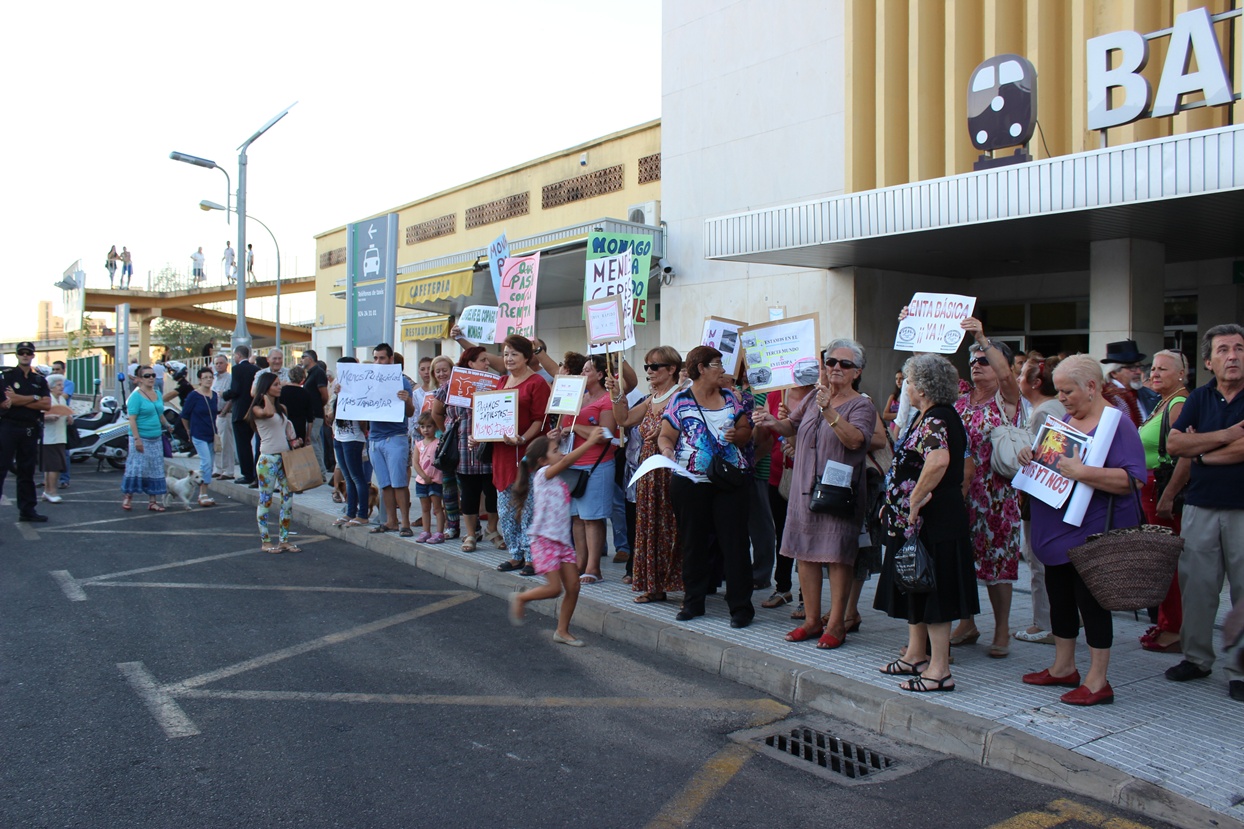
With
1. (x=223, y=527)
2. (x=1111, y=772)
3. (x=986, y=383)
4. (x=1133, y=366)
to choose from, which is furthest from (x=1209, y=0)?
(x=223, y=527)

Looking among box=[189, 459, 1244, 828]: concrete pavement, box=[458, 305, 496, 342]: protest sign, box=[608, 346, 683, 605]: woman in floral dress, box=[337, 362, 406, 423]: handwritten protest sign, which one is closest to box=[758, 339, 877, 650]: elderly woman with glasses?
box=[189, 459, 1244, 828]: concrete pavement

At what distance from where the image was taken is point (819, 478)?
228 inches

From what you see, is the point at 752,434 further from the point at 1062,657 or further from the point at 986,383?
the point at 1062,657

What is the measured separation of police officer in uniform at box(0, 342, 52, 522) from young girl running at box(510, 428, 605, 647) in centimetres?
763

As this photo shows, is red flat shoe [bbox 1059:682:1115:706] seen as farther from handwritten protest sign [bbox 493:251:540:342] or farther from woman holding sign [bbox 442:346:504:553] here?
handwritten protest sign [bbox 493:251:540:342]

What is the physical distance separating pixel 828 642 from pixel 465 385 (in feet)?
14.4

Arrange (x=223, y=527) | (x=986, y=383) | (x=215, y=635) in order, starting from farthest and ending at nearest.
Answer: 1. (x=223, y=527)
2. (x=215, y=635)
3. (x=986, y=383)

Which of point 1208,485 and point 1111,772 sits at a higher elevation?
point 1208,485

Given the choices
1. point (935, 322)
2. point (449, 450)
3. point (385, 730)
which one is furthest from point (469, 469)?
point (935, 322)

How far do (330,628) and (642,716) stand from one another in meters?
2.68

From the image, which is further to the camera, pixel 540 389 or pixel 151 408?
pixel 151 408

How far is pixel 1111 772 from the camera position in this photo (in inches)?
155

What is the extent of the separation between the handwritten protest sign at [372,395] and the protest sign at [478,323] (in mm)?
1160

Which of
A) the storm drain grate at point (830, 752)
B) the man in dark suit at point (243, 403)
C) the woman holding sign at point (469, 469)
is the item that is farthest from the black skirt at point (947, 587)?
the man in dark suit at point (243, 403)
